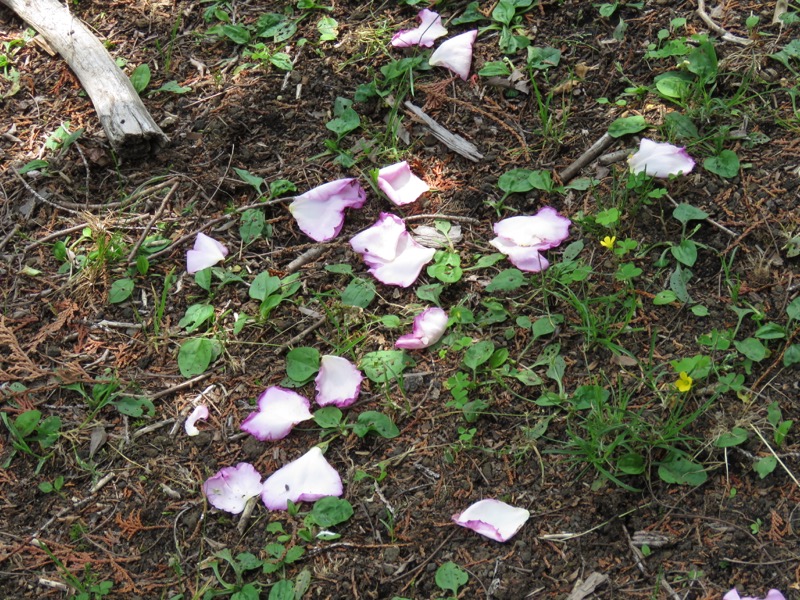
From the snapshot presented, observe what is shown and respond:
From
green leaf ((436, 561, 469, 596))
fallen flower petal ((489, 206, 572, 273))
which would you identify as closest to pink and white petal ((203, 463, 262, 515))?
green leaf ((436, 561, 469, 596))

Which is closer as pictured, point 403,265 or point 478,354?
point 478,354

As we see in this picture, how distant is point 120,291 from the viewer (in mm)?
2334

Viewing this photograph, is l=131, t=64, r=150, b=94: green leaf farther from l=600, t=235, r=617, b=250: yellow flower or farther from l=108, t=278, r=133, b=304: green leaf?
l=600, t=235, r=617, b=250: yellow flower

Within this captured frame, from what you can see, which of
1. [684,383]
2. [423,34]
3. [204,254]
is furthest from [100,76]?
[684,383]

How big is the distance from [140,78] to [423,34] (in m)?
0.94

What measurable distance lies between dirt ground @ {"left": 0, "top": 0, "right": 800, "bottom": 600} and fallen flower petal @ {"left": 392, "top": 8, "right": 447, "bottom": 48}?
0.06m

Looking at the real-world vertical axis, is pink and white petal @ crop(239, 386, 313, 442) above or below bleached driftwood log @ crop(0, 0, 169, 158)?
below

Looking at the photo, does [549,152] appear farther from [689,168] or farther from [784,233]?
[784,233]

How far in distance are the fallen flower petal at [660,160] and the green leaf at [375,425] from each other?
3.02 feet

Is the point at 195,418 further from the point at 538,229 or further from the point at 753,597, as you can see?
the point at 753,597

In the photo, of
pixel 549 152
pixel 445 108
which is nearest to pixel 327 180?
pixel 445 108

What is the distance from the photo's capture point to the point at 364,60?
2.68 meters

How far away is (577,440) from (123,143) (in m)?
1.64

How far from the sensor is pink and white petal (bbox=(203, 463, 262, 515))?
1.92 metres
